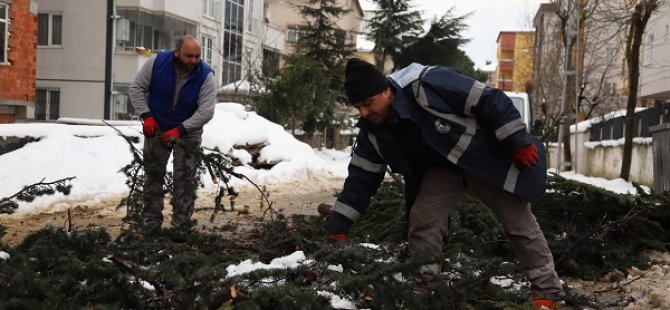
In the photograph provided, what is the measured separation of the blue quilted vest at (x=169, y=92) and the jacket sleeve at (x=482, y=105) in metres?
2.99

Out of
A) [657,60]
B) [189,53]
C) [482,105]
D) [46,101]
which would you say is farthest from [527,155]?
[46,101]

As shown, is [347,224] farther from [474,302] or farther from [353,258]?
[474,302]

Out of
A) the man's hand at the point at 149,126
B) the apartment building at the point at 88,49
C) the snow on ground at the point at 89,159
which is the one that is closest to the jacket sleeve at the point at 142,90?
the man's hand at the point at 149,126

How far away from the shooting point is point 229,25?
1523 inches

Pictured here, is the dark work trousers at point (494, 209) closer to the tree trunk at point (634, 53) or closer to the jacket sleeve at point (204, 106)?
the jacket sleeve at point (204, 106)

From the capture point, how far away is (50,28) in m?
29.2

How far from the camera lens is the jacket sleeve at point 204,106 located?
6387 millimetres

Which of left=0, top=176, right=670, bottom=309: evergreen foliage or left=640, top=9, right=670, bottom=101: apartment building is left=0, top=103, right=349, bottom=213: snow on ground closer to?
left=0, top=176, right=670, bottom=309: evergreen foliage

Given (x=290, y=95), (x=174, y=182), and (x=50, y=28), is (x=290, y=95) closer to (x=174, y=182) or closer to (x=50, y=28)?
(x=50, y=28)

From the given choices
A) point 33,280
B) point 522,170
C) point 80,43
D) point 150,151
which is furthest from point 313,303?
point 80,43

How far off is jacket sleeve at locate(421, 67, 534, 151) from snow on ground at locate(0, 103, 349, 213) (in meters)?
4.41

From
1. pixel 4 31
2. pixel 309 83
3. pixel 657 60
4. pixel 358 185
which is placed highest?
pixel 657 60

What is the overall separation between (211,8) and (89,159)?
26043 millimetres

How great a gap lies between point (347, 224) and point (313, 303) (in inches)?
51.4
